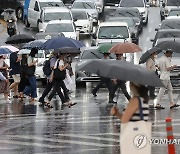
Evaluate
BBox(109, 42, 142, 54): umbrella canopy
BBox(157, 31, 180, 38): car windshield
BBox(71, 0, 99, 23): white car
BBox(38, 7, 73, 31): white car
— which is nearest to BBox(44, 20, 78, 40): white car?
BBox(38, 7, 73, 31): white car

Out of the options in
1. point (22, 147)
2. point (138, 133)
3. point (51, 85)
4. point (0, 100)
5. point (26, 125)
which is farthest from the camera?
point (0, 100)

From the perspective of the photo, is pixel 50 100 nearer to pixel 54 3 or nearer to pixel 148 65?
pixel 148 65

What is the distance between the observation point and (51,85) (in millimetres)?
22781

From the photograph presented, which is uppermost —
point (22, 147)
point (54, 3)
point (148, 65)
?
point (54, 3)

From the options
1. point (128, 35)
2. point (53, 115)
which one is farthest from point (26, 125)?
point (128, 35)

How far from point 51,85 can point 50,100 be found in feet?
1.39

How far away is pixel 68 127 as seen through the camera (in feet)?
61.3

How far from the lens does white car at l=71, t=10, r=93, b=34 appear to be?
44.5 meters

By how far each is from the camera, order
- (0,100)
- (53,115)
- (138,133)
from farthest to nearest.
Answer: (0,100), (53,115), (138,133)

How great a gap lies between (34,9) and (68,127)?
30231 millimetres

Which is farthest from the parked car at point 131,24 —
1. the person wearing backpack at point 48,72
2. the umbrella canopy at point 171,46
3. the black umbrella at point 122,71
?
the black umbrella at point 122,71

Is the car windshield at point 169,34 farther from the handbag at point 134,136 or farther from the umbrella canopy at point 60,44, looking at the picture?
the handbag at point 134,136

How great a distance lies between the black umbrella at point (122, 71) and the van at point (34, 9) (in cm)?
3500

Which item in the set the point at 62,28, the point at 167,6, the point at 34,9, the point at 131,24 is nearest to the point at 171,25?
the point at 131,24
